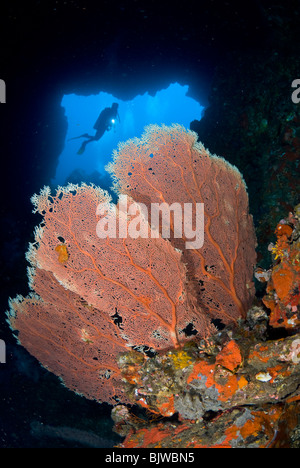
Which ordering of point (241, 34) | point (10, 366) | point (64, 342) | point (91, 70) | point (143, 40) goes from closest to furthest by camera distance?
point (64, 342), point (241, 34), point (10, 366), point (143, 40), point (91, 70)

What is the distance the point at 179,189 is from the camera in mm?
4000

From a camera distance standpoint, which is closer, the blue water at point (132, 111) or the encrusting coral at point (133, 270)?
the encrusting coral at point (133, 270)

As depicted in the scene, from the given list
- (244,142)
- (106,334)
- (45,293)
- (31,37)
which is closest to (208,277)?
(106,334)

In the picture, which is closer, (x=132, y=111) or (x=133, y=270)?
(x=133, y=270)

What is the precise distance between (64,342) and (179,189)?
136 inches

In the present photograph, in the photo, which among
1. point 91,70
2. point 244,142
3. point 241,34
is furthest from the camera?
point 91,70

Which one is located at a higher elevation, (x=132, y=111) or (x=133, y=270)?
(x=132, y=111)

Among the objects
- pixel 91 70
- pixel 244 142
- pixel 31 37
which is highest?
pixel 91 70

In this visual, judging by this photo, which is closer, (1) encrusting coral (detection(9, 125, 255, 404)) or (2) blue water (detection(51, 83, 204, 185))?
(1) encrusting coral (detection(9, 125, 255, 404))

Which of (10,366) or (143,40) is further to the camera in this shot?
(143,40)

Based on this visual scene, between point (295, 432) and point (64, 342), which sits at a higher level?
point (64, 342)

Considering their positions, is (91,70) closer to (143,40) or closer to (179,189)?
(143,40)

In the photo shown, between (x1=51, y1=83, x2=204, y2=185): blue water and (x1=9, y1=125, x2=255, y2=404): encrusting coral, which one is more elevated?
(x1=51, y1=83, x2=204, y2=185): blue water

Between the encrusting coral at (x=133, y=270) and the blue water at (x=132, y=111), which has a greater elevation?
the blue water at (x=132, y=111)
